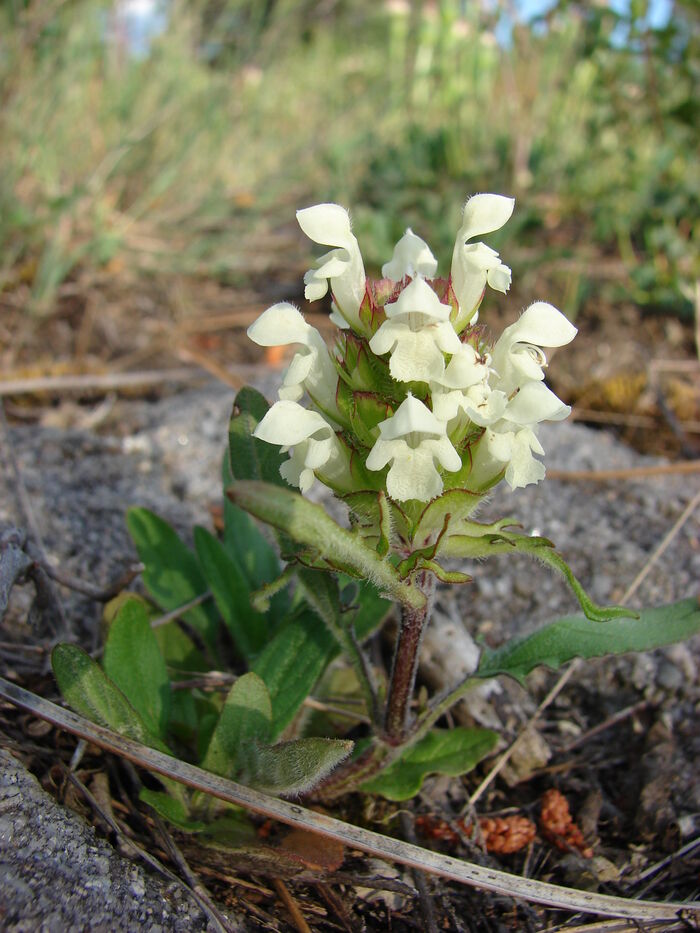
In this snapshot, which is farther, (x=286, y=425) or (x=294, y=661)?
(x=294, y=661)

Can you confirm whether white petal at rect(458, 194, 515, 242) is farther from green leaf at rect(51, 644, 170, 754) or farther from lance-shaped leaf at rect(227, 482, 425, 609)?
green leaf at rect(51, 644, 170, 754)

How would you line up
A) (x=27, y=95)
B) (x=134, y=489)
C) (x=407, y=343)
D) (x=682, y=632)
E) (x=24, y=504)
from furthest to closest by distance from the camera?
(x=27, y=95)
(x=134, y=489)
(x=24, y=504)
(x=682, y=632)
(x=407, y=343)

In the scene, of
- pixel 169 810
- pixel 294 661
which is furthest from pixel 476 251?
pixel 169 810

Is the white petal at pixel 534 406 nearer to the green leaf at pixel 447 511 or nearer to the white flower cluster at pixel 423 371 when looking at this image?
the white flower cluster at pixel 423 371

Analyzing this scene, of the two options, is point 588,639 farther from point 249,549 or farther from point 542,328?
point 249,549

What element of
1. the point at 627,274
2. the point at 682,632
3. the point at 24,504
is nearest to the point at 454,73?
the point at 627,274

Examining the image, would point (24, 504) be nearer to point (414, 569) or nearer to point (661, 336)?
point (414, 569)

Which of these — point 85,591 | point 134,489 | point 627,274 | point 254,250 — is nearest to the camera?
point 85,591
